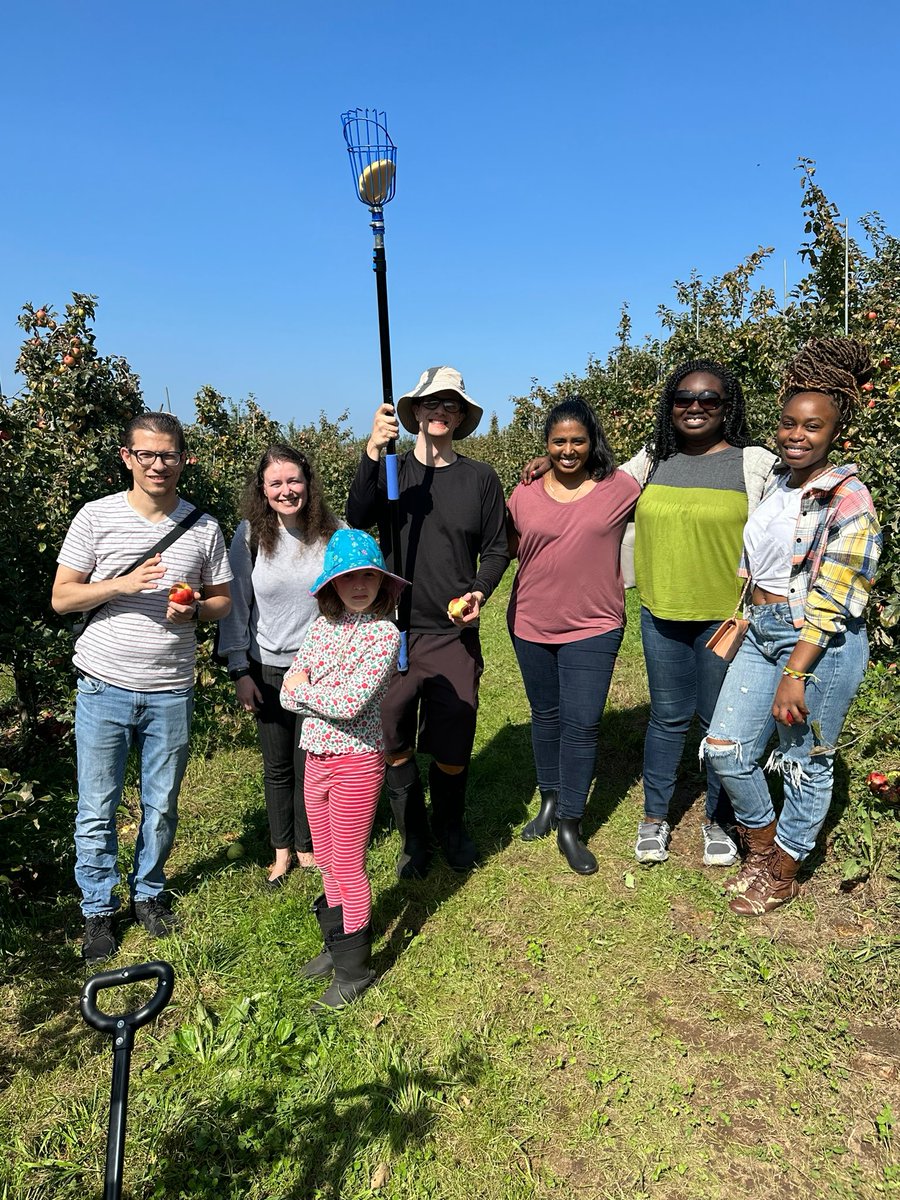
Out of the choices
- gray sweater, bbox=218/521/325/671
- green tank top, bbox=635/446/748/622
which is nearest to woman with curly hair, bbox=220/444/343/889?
gray sweater, bbox=218/521/325/671

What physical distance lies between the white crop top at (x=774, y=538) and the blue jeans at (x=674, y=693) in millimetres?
457

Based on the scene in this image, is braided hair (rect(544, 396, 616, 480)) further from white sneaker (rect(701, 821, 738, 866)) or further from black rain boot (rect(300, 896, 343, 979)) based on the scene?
black rain boot (rect(300, 896, 343, 979))

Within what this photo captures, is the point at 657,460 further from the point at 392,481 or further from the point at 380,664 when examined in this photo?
the point at 380,664

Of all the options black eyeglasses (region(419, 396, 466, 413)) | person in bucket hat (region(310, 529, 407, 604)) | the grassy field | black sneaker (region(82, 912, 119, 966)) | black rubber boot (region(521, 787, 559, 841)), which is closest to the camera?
the grassy field

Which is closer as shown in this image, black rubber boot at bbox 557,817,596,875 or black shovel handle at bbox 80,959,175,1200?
black shovel handle at bbox 80,959,175,1200

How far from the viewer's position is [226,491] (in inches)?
244

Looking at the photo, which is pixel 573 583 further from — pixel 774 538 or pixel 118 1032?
pixel 118 1032

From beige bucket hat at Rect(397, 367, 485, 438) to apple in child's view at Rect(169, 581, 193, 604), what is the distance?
1.21 meters

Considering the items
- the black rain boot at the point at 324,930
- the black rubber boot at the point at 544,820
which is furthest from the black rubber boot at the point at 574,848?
the black rain boot at the point at 324,930

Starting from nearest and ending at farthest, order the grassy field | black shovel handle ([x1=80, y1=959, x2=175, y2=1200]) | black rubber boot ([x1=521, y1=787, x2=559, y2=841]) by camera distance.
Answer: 1. black shovel handle ([x1=80, y1=959, x2=175, y2=1200])
2. the grassy field
3. black rubber boot ([x1=521, y1=787, x2=559, y2=841])

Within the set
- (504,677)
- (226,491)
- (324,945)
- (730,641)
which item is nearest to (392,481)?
(730,641)

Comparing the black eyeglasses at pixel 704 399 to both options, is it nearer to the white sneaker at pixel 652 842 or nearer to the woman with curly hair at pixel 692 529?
the woman with curly hair at pixel 692 529

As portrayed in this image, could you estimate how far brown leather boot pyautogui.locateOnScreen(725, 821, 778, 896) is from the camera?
3230 mm

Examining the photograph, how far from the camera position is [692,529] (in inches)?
124
